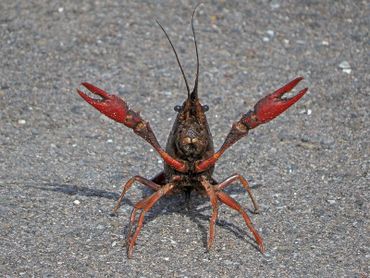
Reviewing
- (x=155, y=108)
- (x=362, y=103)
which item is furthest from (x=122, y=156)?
(x=362, y=103)

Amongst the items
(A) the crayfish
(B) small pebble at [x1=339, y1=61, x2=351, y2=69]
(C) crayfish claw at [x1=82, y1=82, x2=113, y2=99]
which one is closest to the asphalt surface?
(B) small pebble at [x1=339, y1=61, x2=351, y2=69]

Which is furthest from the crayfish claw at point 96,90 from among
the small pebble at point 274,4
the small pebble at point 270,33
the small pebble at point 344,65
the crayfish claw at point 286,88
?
the small pebble at point 274,4

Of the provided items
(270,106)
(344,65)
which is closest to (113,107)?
(270,106)

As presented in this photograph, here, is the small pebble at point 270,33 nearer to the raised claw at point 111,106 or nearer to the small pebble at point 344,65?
the small pebble at point 344,65

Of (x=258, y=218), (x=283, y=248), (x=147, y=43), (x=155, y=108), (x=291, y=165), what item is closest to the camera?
(x=283, y=248)

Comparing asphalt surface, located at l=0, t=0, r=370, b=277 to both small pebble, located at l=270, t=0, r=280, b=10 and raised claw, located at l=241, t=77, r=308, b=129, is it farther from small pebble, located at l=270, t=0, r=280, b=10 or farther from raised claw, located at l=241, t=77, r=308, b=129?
raised claw, located at l=241, t=77, r=308, b=129

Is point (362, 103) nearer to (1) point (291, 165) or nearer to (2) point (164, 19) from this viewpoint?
(1) point (291, 165)
